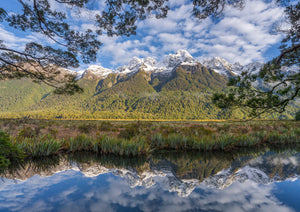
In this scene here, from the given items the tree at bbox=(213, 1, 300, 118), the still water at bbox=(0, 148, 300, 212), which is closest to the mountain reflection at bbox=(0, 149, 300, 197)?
the still water at bbox=(0, 148, 300, 212)

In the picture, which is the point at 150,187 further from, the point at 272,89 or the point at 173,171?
the point at 272,89

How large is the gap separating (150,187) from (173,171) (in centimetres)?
121

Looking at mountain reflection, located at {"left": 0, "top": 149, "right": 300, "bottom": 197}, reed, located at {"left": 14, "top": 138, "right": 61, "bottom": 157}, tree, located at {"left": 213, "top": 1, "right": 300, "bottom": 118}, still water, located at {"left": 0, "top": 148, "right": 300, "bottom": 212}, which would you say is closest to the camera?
still water, located at {"left": 0, "top": 148, "right": 300, "bottom": 212}

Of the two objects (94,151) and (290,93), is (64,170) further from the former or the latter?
(290,93)

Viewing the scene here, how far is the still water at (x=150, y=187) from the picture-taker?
248 cm

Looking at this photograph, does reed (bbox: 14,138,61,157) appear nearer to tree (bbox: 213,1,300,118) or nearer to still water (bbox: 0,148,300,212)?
still water (bbox: 0,148,300,212)

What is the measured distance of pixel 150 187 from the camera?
3.15 metres

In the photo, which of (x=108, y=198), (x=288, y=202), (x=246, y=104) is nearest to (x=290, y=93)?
(x=246, y=104)

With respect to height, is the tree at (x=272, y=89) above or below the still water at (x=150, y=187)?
above

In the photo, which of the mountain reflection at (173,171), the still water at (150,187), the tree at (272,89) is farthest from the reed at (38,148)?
the tree at (272,89)

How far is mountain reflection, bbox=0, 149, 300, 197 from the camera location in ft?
11.1

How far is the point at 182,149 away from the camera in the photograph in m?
7.11

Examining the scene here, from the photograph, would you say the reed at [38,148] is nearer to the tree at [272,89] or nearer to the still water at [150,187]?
the still water at [150,187]

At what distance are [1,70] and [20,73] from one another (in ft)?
3.37
